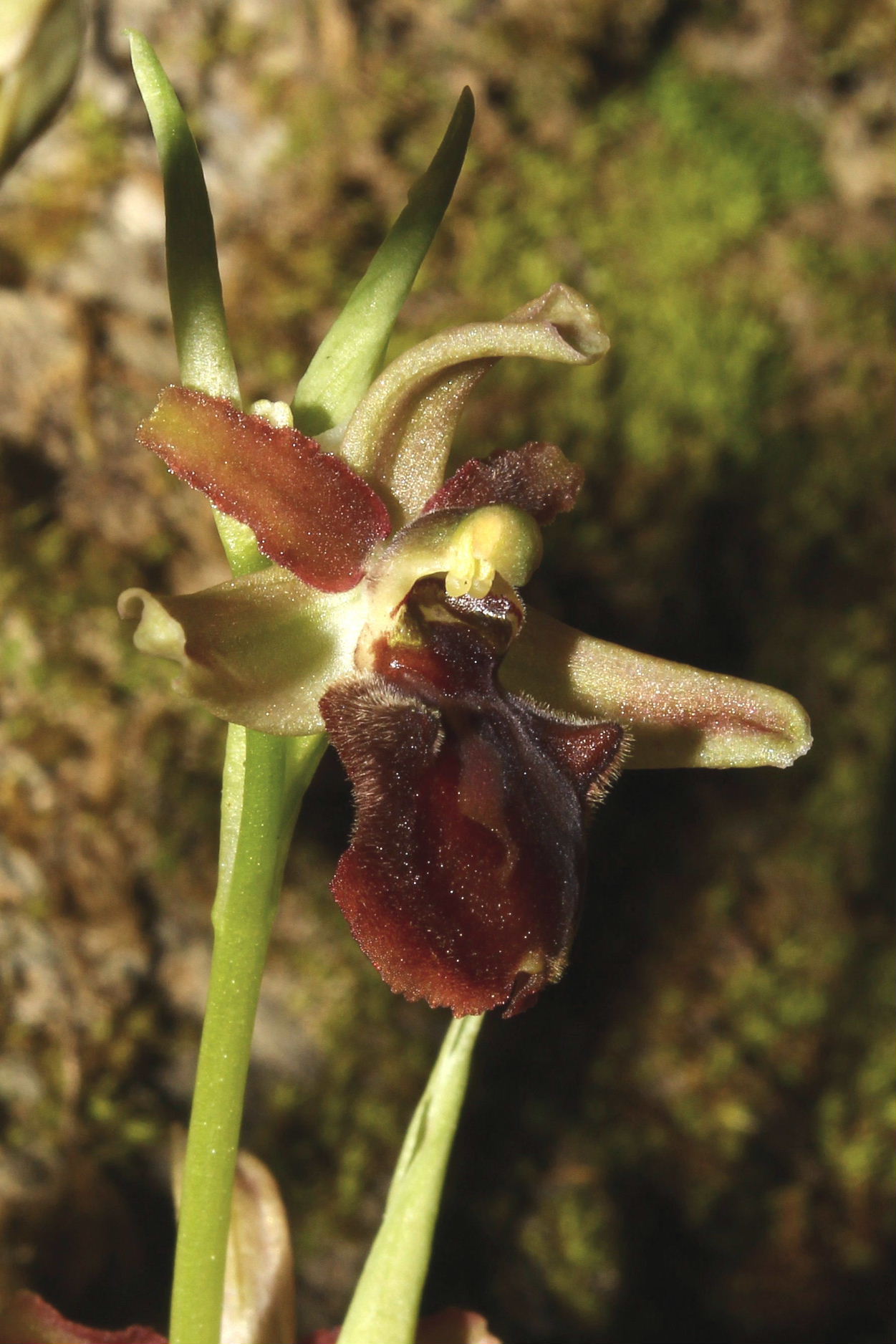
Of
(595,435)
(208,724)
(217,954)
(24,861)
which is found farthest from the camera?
(595,435)

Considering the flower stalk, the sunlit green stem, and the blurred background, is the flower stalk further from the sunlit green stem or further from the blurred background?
the blurred background

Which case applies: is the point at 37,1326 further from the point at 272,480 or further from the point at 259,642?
the point at 272,480

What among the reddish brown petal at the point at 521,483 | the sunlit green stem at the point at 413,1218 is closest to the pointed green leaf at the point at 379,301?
the reddish brown petal at the point at 521,483

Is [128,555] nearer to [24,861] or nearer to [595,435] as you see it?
[24,861]

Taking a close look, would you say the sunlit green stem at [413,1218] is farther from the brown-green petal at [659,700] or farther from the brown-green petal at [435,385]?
the brown-green petal at [435,385]

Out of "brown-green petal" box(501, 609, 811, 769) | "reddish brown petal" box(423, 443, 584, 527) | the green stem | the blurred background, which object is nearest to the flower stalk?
the green stem

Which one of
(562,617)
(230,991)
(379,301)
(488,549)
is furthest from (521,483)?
(562,617)

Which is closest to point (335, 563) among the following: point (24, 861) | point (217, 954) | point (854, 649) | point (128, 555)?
point (217, 954)
